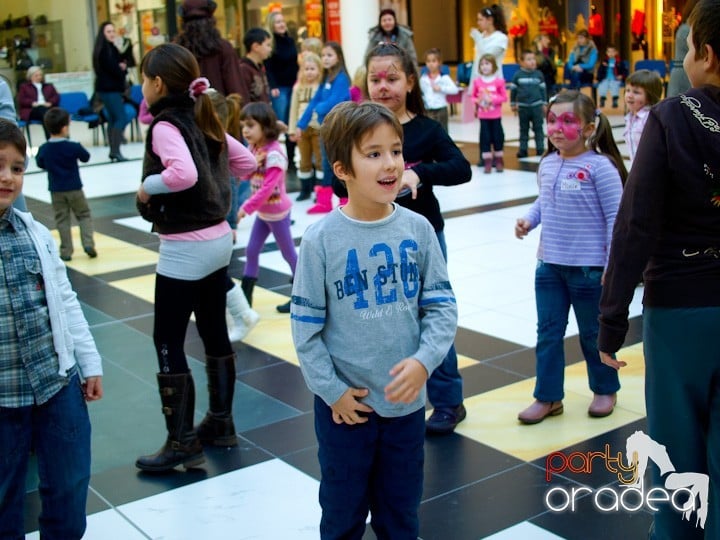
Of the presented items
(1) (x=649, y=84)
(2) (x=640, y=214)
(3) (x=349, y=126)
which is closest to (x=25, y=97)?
(1) (x=649, y=84)

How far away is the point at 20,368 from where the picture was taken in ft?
9.57

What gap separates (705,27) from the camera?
2.61 metres

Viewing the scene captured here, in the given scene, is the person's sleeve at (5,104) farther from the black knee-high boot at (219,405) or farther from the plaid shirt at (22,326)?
the plaid shirt at (22,326)

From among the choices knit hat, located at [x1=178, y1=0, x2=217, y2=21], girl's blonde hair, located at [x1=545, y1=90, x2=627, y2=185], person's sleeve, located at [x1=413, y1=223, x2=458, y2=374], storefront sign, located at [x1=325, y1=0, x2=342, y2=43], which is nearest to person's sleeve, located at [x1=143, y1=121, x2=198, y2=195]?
person's sleeve, located at [x1=413, y1=223, x2=458, y2=374]

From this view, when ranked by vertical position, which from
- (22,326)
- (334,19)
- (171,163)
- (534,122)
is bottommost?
(534,122)

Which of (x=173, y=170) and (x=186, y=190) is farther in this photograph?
(x=186, y=190)

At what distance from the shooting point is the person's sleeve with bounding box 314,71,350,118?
9906 mm

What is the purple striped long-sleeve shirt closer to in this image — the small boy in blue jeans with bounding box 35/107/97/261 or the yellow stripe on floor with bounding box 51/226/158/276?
the yellow stripe on floor with bounding box 51/226/158/276

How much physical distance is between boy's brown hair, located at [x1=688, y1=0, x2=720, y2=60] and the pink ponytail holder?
6.72 feet

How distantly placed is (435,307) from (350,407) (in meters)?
0.37

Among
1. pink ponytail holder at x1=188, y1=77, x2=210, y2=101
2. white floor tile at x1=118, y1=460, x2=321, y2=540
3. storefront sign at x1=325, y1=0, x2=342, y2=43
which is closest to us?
white floor tile at x1=118, y1=460, x2=321, y2=540

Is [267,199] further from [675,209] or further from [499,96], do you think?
[499,96]

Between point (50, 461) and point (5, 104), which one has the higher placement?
point (5, 104)

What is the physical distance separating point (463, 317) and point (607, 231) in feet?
6.87
